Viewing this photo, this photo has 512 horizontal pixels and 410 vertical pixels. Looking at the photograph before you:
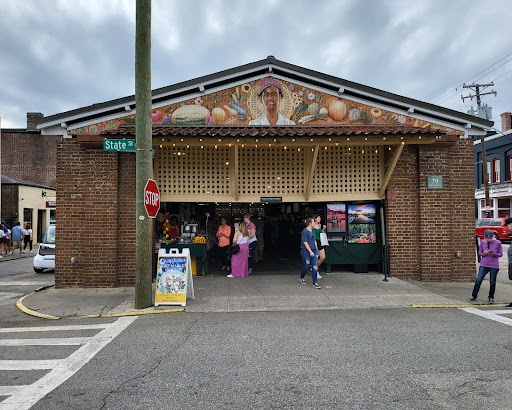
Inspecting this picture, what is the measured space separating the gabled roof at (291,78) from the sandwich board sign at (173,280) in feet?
14.3

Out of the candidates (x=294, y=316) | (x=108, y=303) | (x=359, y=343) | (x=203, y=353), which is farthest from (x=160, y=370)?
(x=108, y=303)

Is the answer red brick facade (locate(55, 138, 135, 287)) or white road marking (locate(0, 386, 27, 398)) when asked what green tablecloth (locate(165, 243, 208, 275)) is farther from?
white road marking (locate(0, 386, 27, 398))

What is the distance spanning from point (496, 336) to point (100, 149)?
941cm

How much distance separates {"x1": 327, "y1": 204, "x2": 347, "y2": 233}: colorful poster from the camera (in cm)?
1130

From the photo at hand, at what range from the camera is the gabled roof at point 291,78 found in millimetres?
10320

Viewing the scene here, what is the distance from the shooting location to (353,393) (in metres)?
3.98

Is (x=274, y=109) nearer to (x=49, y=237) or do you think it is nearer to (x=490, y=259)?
(x=490, y=259)

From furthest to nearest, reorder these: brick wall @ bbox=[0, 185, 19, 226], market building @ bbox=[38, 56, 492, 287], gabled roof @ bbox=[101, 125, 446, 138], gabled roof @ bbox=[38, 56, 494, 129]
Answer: brick wall @ bbox=[0, 185, 19, 226]
gabled roof @ bbox=[38, 56, 494, 129]
market building @ bbox=[38, 56, 492, 287]
gabled roof @ bbox=[101, 125, 446, 138]

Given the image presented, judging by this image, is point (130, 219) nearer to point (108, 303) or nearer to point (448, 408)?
point (108, 303)

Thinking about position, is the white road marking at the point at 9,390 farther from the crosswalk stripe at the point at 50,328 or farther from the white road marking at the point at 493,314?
the white road marking at the point at 493,314

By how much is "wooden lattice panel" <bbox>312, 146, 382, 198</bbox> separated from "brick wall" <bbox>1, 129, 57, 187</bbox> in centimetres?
3171

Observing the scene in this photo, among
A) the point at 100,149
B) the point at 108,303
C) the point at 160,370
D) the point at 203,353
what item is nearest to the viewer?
the point at 160,370

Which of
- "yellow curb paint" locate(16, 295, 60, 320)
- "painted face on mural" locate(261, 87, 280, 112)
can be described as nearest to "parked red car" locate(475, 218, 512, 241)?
"painted face on mural" locate(261, 87, 280, 112)

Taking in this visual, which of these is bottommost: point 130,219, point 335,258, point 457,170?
point 335,258
